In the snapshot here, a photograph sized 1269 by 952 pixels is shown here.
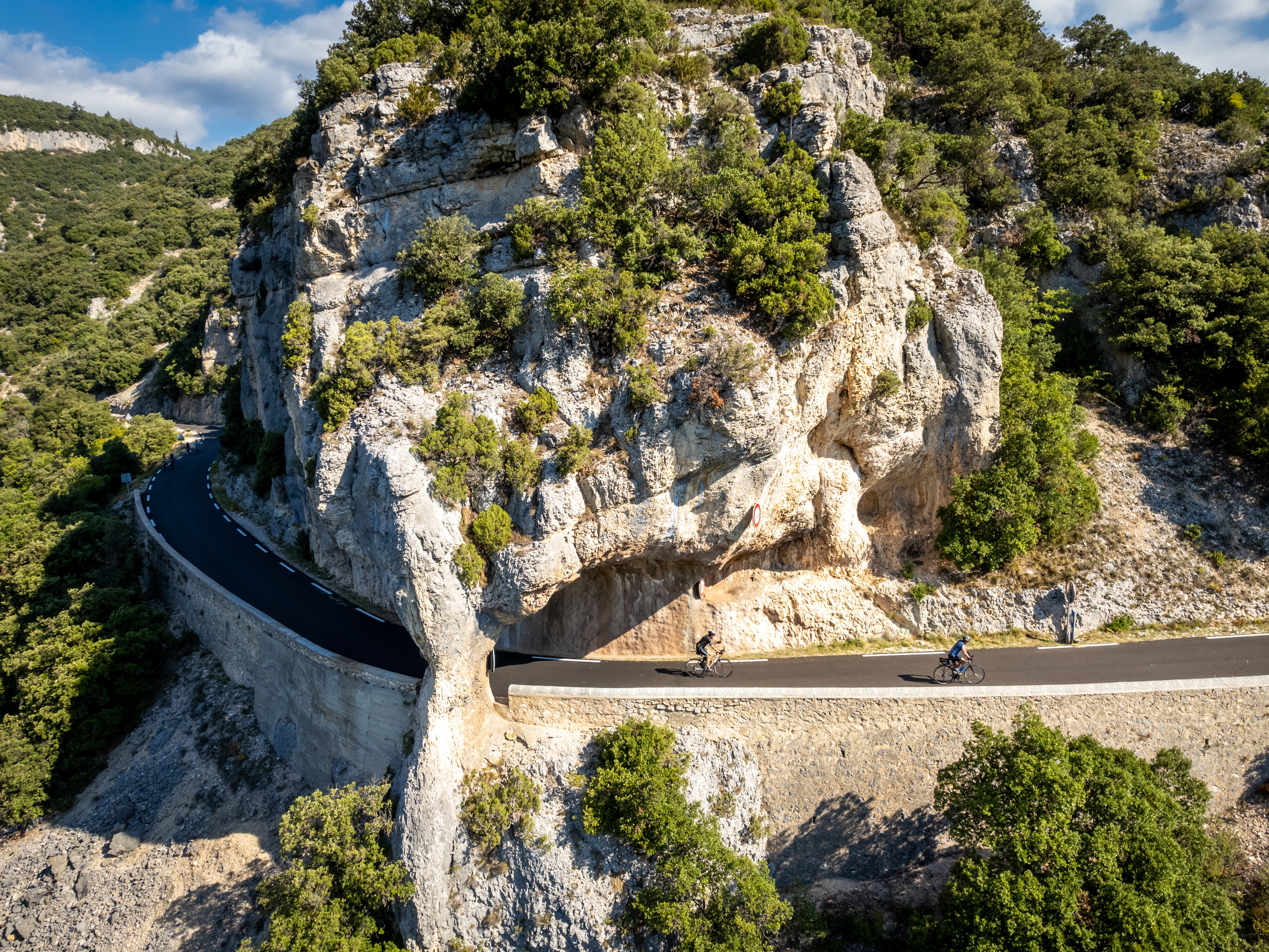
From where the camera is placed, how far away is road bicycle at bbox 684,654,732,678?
21.1 metres

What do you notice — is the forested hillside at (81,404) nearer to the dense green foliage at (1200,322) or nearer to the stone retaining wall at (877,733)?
the stone retaining wall at (877,733)

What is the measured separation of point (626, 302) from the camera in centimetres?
1947

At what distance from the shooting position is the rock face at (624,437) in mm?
17906

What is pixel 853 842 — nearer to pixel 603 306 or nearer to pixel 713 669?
pixel 713 669

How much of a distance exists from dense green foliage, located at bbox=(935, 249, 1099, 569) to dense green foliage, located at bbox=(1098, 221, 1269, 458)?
627 cm

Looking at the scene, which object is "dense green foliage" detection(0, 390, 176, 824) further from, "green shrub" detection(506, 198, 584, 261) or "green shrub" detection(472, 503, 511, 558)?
"green shrub" detection(506, 198, 584, 261)

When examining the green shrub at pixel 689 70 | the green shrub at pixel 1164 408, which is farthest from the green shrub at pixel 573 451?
the green shrub at pixel 1164 408

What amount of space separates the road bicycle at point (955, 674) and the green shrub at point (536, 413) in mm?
16864

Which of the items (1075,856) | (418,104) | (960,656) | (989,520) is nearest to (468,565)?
(960,656)

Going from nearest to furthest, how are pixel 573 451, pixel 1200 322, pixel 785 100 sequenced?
1. pixel 573 451
2. pixel 785 100
3. pixel 1200 322

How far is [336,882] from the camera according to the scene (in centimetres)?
1725

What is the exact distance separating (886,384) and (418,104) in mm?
22848

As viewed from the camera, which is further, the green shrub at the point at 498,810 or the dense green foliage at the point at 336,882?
the green shrub at the point at 498,810

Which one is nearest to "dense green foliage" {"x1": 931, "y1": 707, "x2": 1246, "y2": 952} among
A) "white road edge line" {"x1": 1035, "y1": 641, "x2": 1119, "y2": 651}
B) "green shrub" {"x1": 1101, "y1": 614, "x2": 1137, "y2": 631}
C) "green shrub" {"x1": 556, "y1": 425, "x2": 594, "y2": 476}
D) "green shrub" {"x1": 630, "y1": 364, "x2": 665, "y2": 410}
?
"white road edge line" {"x1": 1035, "y1": 641, "x2": 1119, "y2": 651}
